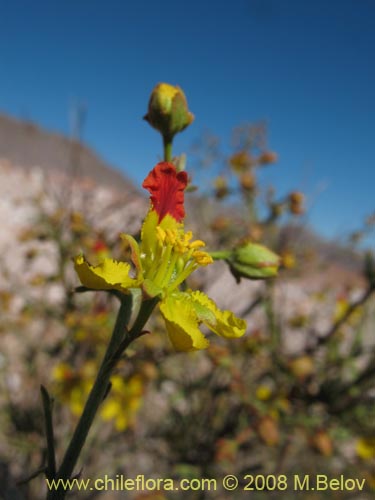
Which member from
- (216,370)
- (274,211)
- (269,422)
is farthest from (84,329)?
(274,211)

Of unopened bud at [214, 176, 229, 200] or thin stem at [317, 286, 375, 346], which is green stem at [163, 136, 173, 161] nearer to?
thin stem at [317, 286, 375, 346]


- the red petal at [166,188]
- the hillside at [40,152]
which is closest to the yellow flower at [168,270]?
the red petal at [166,188]

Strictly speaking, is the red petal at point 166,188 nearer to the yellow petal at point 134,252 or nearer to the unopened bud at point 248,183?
the yellow petal at point 134,252

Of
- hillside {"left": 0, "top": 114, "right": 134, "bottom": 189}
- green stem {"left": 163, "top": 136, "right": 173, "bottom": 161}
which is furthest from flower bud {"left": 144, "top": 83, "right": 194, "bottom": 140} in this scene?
hillside {"left": 0, "top": 114, "right": 134, "bottom": 189}

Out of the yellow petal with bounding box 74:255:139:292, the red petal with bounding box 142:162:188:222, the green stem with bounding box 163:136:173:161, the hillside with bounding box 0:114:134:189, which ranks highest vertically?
the hillside with bounding box 0:114:134:189

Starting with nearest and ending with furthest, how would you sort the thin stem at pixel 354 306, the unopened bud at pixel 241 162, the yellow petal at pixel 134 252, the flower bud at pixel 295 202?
the yellow petal at pixel 134 252, the thin stem at pixel 354 306, the flower bud at pixel 295 202, the unopened bud at pixel 241 162

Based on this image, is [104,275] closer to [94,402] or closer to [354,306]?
[94,402]
